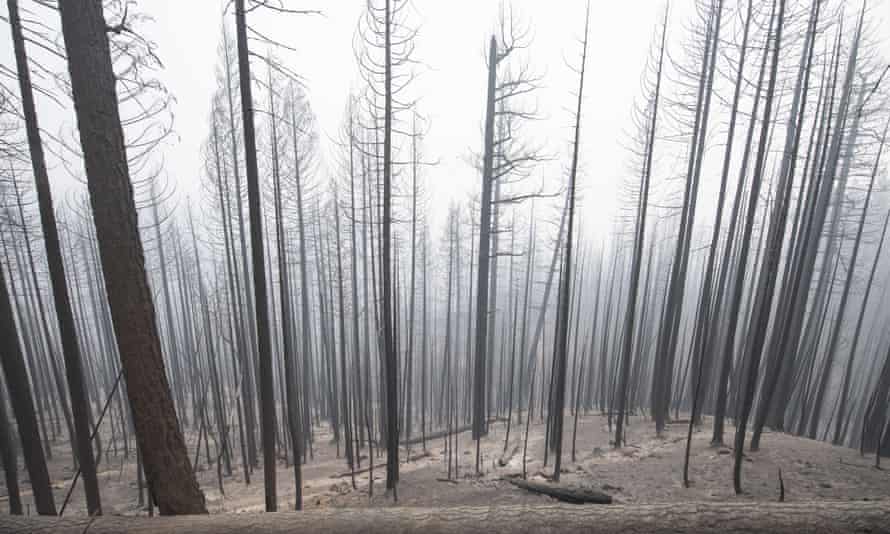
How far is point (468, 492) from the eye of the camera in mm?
5133

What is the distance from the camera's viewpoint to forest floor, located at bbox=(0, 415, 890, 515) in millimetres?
4207

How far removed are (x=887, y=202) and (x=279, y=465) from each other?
154 ft

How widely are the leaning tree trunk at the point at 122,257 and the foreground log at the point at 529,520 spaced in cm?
59

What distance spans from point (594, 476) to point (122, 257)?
647 cm

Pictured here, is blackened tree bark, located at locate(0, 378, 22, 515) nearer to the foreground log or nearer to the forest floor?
the forest floor

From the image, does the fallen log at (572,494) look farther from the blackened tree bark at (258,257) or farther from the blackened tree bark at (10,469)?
the blackened tree bark at (10,469)

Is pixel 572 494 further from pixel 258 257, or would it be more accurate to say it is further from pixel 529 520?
pixel 258 257

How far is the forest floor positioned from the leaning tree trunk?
338cm

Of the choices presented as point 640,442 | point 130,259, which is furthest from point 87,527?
point 640,442

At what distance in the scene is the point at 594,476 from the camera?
5.35 m

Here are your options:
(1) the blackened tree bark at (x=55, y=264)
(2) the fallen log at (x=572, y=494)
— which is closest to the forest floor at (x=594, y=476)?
(2) the fallen log at (x=572, y=494)

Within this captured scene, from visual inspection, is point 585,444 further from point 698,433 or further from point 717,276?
point 717,276

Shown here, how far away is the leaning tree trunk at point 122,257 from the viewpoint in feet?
7.99

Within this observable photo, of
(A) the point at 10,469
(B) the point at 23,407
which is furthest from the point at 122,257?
(A) the point at 10,469
